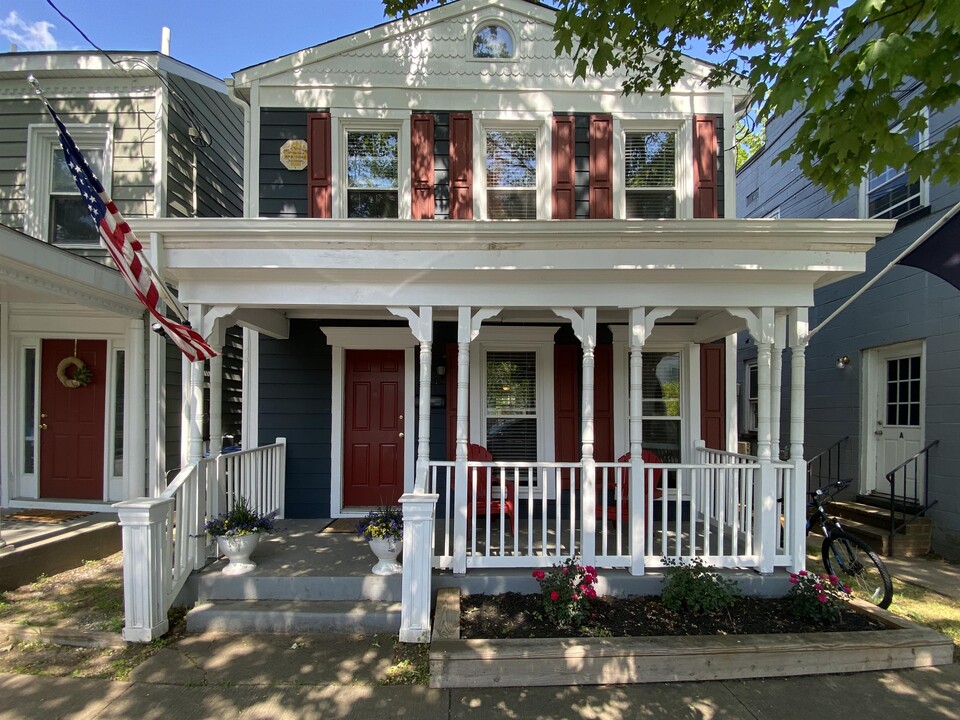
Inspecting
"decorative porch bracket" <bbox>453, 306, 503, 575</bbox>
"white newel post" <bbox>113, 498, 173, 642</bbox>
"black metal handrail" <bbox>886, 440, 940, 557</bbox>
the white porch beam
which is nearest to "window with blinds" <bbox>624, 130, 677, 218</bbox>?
"decorative porch bracket" <bbox>453, 306, 503, 575</bbox>

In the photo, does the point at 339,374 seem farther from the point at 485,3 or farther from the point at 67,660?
the point at 485,3

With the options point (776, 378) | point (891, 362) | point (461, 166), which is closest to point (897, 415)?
point (891, 362)

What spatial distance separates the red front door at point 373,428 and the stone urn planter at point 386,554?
1.88 meters

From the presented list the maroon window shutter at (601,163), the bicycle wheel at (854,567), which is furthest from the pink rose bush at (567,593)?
the maroon window shutter at (601,163)

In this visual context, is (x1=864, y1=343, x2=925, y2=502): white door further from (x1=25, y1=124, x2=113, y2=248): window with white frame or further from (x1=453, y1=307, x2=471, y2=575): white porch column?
(x1=25, y1=124, x2=113, y2=248): window with white frame

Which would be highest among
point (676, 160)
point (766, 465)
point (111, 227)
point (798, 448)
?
point (676, 160)

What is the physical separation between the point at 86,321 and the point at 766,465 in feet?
23.6

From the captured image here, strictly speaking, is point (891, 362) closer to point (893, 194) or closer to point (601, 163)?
point (893, 194)

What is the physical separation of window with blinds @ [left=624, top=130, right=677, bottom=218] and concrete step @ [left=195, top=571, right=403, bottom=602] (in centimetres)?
459

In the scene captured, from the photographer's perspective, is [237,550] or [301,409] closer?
[237,550]

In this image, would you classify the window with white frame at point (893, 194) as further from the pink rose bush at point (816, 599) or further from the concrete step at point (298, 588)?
the concrete step at point (298, 588)

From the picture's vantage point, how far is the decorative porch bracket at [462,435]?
411 cm

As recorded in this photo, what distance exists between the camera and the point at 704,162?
5906 mm

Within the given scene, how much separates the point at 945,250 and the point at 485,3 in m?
5.04
